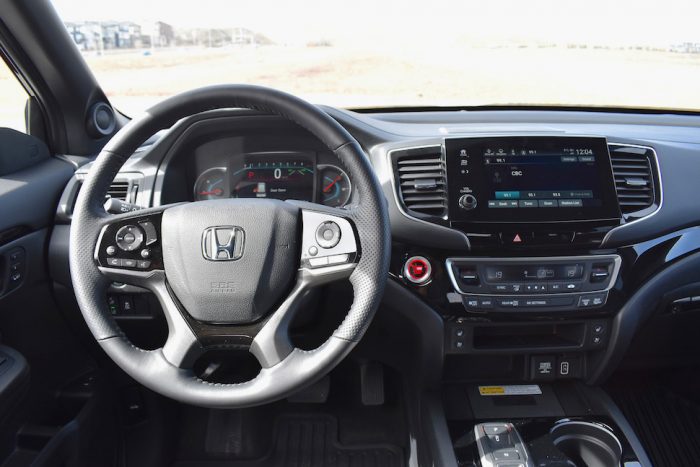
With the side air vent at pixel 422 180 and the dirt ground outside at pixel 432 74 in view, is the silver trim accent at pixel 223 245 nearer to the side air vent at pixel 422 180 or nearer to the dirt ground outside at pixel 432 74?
the side air vent at pixel 422 180

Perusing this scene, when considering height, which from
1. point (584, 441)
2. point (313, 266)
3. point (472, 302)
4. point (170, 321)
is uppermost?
point (313, 266)

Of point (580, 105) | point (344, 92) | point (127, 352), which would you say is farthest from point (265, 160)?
point (580, 105)

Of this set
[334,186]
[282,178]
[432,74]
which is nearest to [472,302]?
[334,186]

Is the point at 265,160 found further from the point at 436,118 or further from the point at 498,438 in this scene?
the point at 498,438

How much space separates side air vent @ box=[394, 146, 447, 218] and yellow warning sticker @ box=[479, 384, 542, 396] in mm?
711

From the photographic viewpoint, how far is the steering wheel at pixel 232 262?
142cm

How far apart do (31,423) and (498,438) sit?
1.53 m

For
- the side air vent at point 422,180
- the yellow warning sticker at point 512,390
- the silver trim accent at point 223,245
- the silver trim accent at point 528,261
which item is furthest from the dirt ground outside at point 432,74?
the yellow warning sticker at point 512,390

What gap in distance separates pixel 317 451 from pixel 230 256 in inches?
51.0

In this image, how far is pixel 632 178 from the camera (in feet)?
6.62

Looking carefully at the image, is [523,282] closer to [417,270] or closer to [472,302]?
[472,302]

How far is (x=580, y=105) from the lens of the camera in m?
2.54

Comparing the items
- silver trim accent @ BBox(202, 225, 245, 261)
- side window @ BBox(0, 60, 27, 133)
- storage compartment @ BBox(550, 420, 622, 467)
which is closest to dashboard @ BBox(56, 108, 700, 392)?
storage compartment @ BBox(550, 420, 622, 467)

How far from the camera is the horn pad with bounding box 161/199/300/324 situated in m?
1.48
